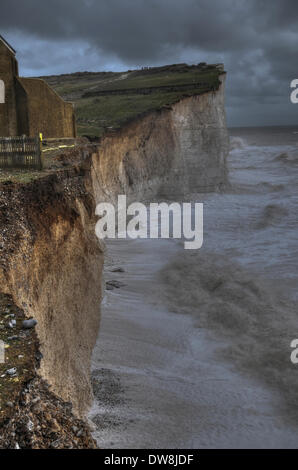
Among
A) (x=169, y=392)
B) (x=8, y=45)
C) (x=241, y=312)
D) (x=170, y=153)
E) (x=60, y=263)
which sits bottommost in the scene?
(x=169, y=392)

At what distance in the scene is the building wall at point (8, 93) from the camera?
16.3m

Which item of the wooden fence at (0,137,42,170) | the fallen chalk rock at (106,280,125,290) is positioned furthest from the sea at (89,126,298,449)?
the wooden fence at (0,137,42,170)

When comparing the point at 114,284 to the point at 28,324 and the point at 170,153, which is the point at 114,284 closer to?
the point at 28,324

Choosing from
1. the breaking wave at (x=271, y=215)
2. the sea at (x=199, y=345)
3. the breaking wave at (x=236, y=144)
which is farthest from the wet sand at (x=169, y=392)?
the breaking wave at (x=236, y=144)

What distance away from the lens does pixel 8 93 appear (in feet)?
55.1

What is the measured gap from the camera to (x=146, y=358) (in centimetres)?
1135

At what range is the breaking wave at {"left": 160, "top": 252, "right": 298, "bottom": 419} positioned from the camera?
1103 centimetres

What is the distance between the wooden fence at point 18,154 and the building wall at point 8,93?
5167mm

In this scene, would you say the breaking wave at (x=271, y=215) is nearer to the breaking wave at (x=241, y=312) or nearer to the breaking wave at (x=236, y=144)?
the breaking wave at (x=241, y=312)

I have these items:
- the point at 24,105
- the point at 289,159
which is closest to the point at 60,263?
the point at 24,105

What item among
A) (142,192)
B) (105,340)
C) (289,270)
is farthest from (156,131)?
(105,340)

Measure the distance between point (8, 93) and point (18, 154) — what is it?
5.97m

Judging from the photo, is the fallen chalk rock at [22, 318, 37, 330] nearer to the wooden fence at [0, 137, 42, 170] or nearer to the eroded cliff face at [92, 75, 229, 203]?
the wooden fence at [0, 137, 42, 170]
